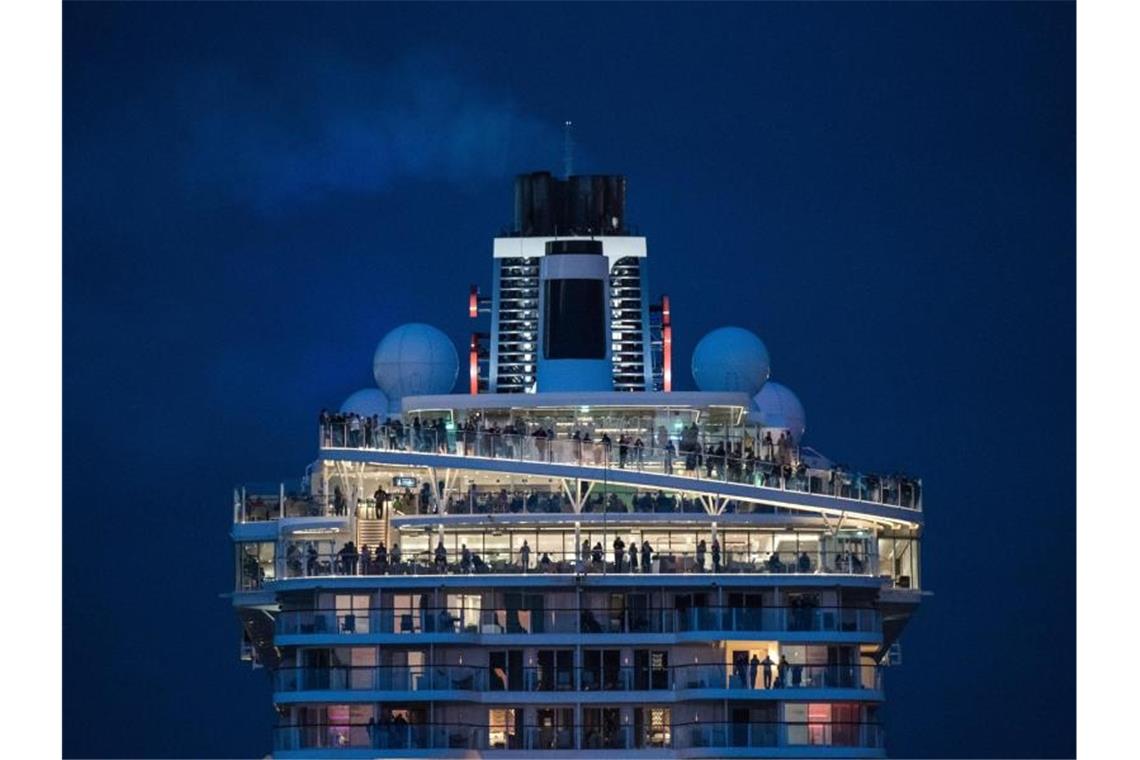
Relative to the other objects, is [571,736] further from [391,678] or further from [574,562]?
[391,678]

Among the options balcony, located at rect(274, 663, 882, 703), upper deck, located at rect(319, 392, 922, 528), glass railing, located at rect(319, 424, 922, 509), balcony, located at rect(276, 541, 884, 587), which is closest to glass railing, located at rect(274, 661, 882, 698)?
balcony, located at rect(274, 663, 882, 703)

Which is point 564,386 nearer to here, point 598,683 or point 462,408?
point 462,408

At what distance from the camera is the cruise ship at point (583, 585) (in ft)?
300

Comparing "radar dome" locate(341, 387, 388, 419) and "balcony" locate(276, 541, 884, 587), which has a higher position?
"radar dome" locate(341, 387, 388, 419)

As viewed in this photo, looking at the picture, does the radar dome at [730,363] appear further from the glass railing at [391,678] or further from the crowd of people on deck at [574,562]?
the glass railing at [391,678]

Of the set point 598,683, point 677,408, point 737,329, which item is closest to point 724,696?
point 598,683

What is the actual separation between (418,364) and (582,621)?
13.6m

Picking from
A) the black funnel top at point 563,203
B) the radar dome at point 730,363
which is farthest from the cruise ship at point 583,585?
the black funnel top at point 563,203

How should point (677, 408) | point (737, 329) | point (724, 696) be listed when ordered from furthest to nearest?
point (737, 329), point (677, 408), point (724, 696)

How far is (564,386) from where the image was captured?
10144 cm

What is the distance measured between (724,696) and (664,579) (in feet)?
10.8

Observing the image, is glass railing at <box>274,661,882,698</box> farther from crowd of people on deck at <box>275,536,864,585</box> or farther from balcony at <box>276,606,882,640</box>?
→ crowd of people on deck at <box>275,536,864,585</box>

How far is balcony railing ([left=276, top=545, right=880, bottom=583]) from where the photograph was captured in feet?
305

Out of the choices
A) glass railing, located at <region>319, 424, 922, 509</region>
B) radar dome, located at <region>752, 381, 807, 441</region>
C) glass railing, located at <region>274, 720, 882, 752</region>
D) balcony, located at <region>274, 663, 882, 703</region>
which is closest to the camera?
glass railing, located at <region>274, 720, 882, 752</region>
